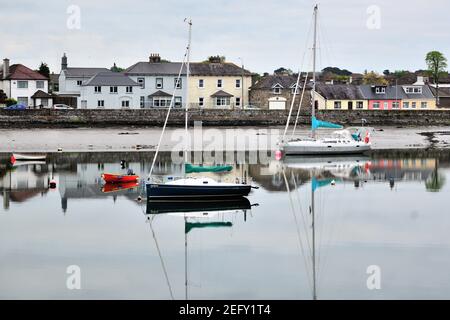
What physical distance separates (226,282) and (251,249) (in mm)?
3366

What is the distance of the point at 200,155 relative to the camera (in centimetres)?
4875

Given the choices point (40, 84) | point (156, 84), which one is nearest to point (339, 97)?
point (156, 84)

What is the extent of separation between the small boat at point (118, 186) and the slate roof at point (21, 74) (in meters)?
52.1

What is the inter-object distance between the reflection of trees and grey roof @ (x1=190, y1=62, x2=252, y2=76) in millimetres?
46010

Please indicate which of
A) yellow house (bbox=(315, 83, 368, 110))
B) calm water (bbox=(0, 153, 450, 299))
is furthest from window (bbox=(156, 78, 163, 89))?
calm water (bbox=(0, 153, 450, 299))

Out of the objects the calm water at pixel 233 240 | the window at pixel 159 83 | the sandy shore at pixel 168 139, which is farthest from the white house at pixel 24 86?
the calm water at pixel 233 240

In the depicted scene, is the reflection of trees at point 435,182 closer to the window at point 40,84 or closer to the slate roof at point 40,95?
the slate roof at point 40,95

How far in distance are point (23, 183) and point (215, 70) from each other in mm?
51407

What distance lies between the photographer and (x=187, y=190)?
96.9 ft

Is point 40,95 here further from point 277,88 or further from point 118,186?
point 118,186

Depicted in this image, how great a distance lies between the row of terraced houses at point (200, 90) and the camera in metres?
82.8
